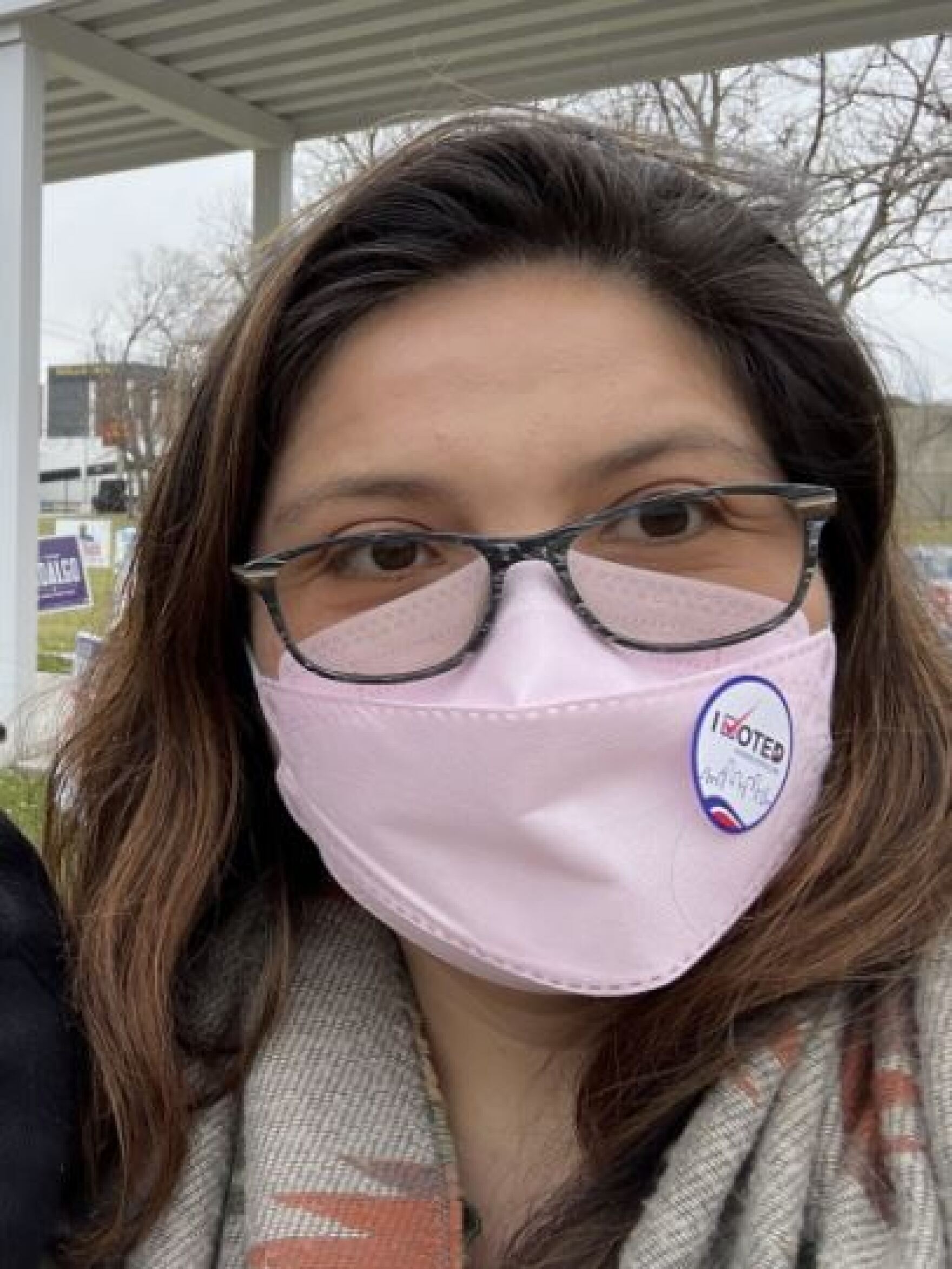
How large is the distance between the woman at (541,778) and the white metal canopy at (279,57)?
122 inches

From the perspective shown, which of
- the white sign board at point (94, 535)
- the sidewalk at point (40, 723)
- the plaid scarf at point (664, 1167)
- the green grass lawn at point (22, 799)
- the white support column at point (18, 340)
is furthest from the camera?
the white sign board at point (94, 535)

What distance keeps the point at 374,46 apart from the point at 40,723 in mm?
3590

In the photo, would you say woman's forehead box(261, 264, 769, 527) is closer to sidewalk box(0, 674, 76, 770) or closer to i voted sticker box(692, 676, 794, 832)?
i voted sticker box(692, 676, 794, 832)

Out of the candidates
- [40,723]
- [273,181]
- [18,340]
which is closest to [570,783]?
[40,723]

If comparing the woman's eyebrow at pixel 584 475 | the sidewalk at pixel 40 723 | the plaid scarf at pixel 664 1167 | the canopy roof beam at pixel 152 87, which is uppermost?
the canopy roof beam at pixel 152 87

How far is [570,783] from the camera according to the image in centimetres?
97

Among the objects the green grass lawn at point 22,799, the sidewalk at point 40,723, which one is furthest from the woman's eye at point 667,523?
the green grass lawn at point 22,799

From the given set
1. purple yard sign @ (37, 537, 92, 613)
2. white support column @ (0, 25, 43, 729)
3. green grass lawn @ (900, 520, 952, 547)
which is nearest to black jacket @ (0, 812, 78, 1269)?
green grass lawn @ (900, 520, 952, 547)

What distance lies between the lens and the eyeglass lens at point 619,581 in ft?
3.43

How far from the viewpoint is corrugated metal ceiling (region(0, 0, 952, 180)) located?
13.3 ft

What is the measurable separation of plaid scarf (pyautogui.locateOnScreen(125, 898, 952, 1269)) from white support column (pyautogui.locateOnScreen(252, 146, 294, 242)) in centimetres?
459

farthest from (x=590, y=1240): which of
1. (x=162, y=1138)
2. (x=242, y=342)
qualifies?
(x=242, y=342)

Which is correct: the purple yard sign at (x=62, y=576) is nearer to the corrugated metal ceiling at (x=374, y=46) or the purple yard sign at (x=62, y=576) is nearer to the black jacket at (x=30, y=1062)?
the corrugated metal ceiling at (x=374, y=46)

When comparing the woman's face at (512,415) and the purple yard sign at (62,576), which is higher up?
the woman's face at (512,415)
